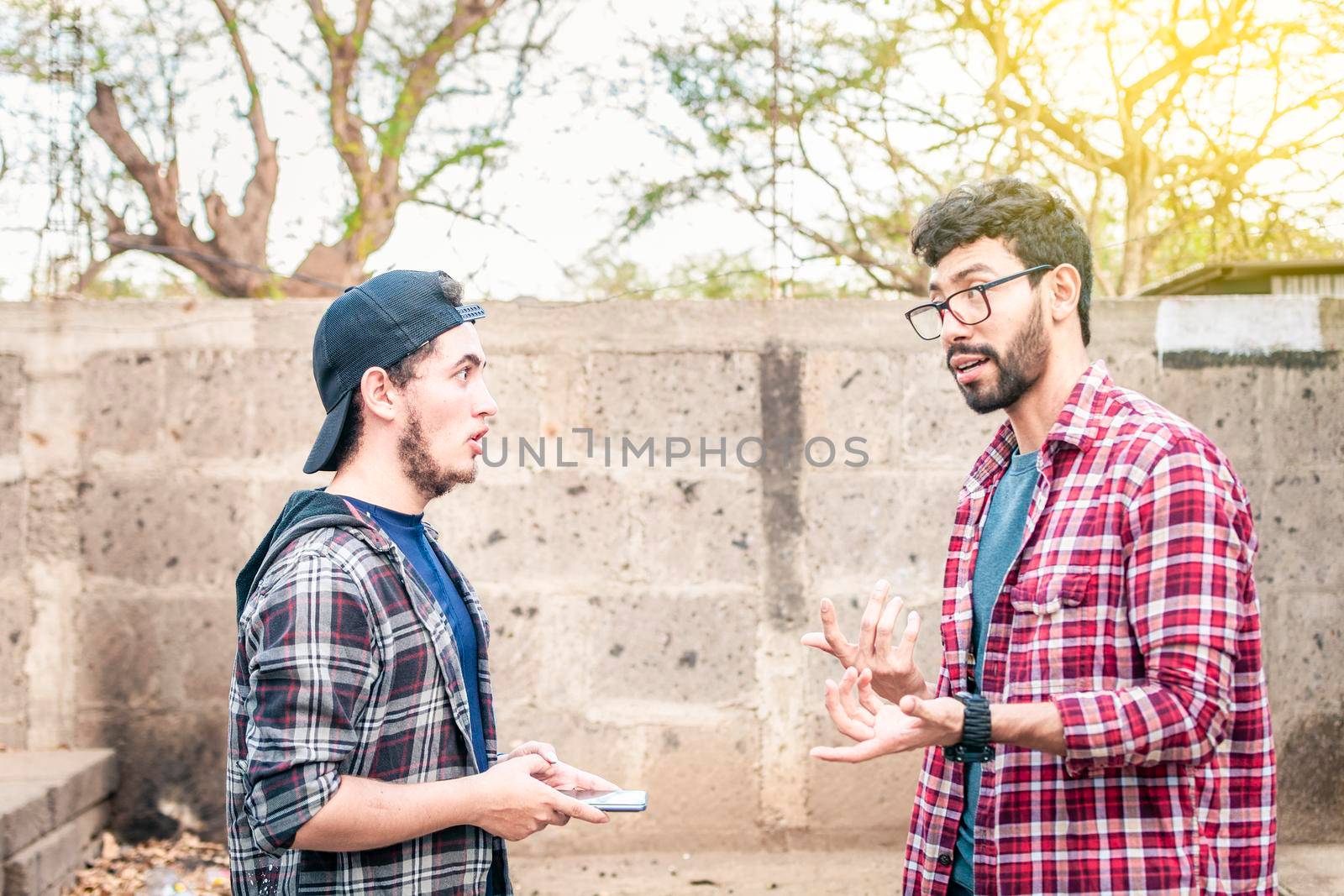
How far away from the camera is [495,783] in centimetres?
173

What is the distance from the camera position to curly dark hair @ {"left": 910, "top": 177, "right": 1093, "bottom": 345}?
204 cm

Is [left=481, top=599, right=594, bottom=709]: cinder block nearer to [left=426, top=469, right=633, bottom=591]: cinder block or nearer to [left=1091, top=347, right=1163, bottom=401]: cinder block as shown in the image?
[left=426, top=469, right=633, bottom=591]: cinder block

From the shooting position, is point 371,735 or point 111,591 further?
point 111,591

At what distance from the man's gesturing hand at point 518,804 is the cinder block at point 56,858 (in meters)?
2.07

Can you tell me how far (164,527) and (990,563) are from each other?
112 inches

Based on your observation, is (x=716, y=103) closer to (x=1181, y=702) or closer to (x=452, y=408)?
(x=452, y=408)

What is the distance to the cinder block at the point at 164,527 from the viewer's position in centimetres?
363

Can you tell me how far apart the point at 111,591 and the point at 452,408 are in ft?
7.49

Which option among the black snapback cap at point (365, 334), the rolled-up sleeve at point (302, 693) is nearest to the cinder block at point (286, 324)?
the black snapback cap at point (365, 334)

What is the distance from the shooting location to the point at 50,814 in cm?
320

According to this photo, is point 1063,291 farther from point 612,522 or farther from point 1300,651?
point 1300,651

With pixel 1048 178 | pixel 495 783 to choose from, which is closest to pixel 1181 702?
pixel 495 783

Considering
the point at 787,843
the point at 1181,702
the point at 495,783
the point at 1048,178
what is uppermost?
the point at 1048,178

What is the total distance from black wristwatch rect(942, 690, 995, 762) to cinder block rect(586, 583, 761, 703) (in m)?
1.97
